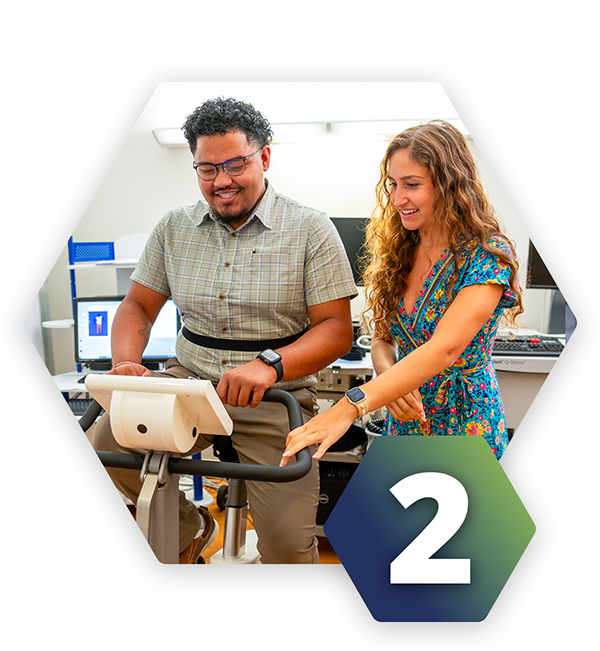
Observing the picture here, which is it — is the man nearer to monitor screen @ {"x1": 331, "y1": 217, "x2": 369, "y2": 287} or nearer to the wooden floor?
the wooden floor

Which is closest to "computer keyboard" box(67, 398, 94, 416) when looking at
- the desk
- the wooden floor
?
the wooden floor

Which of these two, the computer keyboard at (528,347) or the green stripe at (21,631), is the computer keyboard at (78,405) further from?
the computer keyboard at (528,347)

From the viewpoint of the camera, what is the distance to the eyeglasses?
149 cm

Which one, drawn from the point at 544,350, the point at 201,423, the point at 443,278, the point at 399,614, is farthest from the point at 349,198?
the point at 399,614

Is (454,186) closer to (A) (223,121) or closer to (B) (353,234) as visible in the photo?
(A) (223,121)

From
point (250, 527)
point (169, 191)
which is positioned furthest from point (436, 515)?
point (169, 191)

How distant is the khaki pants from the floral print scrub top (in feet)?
1.33

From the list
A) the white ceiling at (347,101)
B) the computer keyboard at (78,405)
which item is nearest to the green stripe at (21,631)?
the computer keyboard at (78,405)

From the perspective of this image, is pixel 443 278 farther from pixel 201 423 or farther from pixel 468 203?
pixel 201 423

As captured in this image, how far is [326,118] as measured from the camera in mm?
2873

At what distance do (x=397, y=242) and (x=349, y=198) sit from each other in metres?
1.91

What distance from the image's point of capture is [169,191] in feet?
11.6

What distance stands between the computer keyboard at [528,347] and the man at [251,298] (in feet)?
4.65

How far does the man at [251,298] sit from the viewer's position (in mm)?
1497
